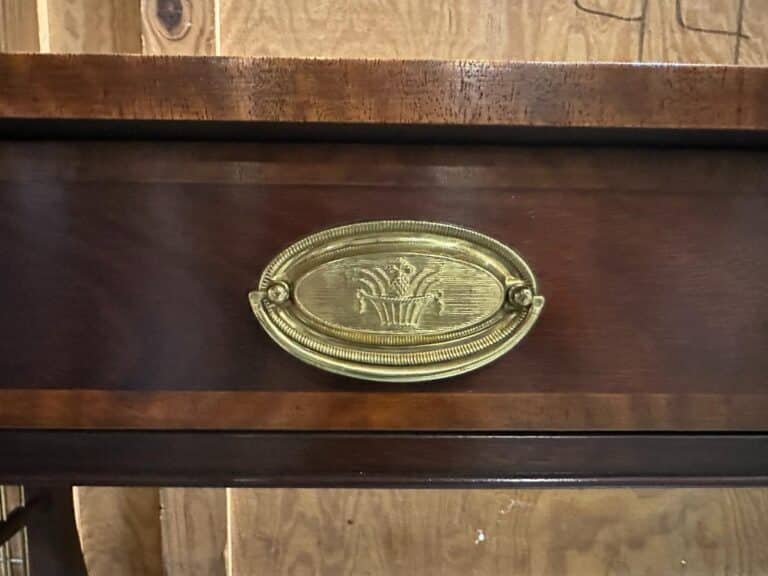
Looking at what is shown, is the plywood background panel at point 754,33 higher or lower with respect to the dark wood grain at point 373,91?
higher

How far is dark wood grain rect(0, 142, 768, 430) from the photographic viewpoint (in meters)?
0.32

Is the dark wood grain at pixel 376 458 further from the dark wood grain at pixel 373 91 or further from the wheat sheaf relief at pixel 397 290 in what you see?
the dark wood grain at pixel 373 91

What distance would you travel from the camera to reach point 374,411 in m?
0.33

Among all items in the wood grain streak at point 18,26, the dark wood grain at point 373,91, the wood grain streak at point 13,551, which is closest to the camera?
the dark wood grain at point 373,91

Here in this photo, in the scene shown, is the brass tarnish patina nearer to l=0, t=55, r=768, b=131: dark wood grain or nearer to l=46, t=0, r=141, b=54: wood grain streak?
l=0, t=55, r=768, b=131: dark wood grain

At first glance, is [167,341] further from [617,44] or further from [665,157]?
[617,44]

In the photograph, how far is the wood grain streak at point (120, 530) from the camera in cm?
77

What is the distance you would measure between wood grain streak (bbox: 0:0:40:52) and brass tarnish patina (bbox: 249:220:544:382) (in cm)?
51

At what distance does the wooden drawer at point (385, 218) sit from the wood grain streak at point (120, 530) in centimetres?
49

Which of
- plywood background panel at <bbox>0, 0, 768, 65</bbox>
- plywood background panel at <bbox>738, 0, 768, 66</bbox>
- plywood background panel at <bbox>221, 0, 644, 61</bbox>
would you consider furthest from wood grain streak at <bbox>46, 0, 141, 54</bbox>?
plywood background panel at <bbox>738, 0, 768, 66</bbox>

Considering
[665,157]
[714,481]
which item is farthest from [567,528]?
[665,157]

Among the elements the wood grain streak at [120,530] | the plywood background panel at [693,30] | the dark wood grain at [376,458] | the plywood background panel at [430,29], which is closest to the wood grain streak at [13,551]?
the wood grain streak at [120,530]

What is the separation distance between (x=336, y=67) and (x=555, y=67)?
0.11 m

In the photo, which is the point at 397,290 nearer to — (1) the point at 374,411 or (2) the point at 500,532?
(1) the point at 374,411
